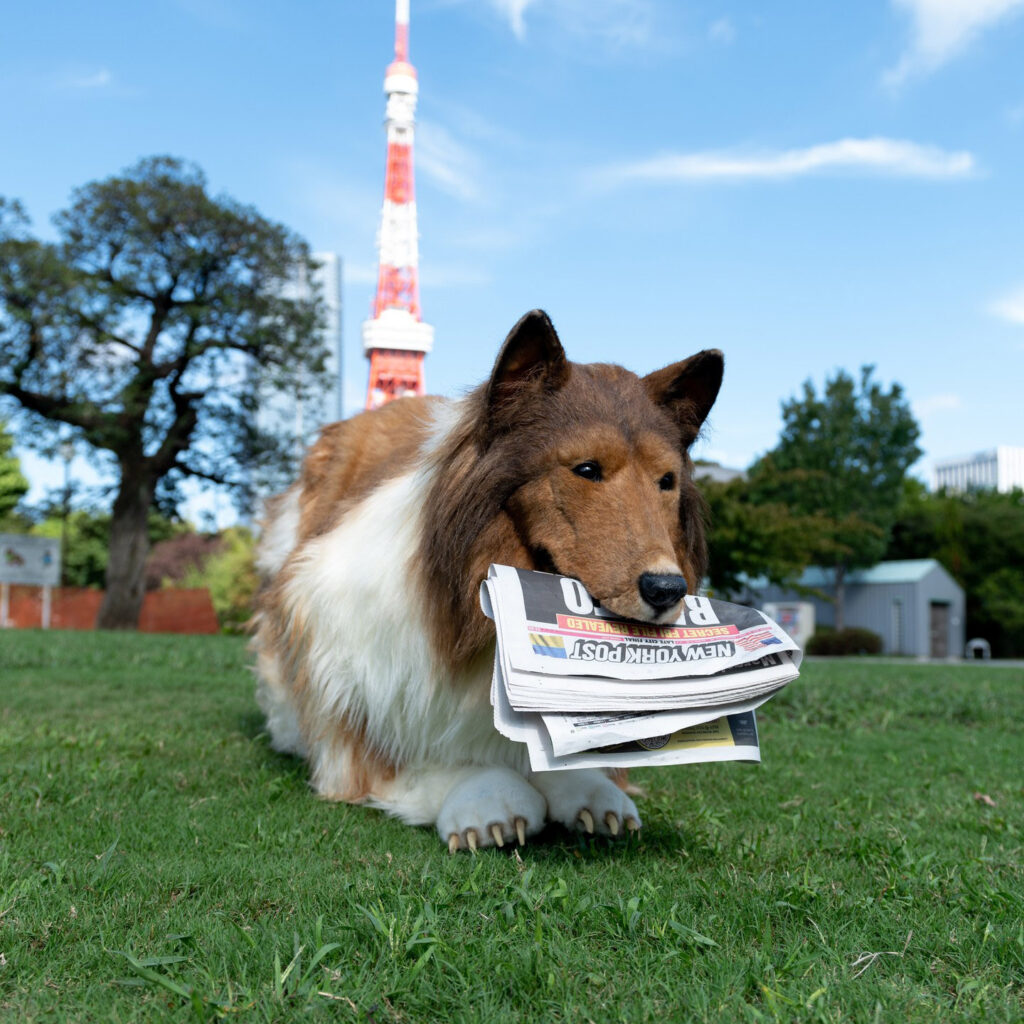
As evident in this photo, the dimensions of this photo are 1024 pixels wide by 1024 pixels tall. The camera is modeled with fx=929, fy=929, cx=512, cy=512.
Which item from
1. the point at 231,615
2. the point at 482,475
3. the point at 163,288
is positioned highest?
→ the point at 163,288

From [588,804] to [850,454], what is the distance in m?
41.4

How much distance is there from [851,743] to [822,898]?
12.6 feet

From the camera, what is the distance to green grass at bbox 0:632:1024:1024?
1813mm

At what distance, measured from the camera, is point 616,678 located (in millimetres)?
2516

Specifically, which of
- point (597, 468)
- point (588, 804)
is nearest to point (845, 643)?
point (588, 804)

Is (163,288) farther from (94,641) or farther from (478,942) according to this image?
(478,942)

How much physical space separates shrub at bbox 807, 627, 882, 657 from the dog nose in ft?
117

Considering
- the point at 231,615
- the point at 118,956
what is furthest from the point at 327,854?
the point at 231,615

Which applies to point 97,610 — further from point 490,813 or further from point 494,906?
point 494,906

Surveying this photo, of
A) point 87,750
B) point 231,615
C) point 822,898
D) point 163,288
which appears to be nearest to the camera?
point 822,898

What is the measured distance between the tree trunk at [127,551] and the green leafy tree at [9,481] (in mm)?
23005

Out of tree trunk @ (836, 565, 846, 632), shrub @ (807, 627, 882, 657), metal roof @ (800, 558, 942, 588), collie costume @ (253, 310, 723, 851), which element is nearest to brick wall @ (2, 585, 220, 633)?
shrub @ (807, 627, 882, 657)

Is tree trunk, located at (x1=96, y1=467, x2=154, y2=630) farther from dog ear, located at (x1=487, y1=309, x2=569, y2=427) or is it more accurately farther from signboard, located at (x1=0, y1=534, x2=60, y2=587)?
dog ear, located at (x1=487, y1=309, x2=569, y2=427)

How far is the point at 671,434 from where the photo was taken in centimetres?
301
